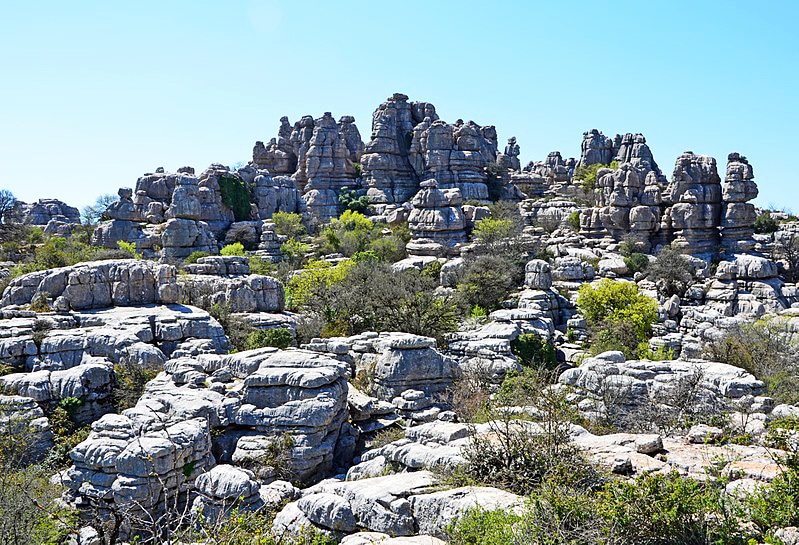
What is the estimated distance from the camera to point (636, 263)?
35688 mm

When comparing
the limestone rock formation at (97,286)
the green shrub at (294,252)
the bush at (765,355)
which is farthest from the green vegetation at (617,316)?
the green shrub at (294,252)

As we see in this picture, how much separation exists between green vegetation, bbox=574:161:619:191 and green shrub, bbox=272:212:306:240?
25662 mm

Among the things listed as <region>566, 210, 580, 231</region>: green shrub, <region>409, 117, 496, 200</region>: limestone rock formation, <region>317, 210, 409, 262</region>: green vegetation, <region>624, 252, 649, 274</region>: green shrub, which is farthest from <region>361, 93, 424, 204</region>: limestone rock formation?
<region>624, 252, 649, 274</region>: green shrub

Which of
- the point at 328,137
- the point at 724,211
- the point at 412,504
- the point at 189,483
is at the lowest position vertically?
the point at 189,483

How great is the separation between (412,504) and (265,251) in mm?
33532

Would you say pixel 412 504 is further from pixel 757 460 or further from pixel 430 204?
pixel 430 204

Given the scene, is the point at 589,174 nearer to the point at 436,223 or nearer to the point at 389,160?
the point at 389,160

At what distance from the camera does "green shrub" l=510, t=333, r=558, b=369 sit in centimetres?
2022

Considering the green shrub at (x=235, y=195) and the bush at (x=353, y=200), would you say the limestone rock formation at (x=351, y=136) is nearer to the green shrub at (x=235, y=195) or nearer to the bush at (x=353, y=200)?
the bush at (x=353, y=200)

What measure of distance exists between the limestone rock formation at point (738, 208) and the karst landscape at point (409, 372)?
0.16m

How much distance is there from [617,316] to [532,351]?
18.8ft

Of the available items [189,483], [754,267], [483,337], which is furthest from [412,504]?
[754,267]

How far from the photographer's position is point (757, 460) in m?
7.61

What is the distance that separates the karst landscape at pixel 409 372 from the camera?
6.95m
